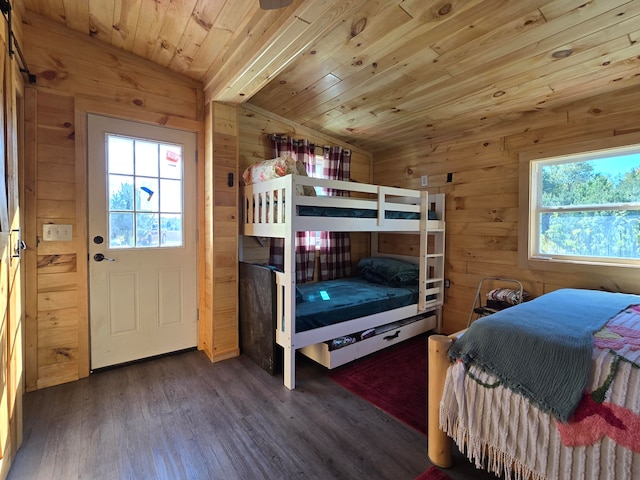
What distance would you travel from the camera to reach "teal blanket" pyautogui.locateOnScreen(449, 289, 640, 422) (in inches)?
41.6

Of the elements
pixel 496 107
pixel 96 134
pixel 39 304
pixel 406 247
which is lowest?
pixel 39 304

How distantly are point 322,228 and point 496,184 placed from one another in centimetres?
184

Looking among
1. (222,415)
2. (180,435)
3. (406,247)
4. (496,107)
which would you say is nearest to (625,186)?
(496,107)

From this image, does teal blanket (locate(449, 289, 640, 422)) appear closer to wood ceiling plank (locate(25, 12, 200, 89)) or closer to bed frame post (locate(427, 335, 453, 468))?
bed frame post (locate(427, 335, 453, 468))

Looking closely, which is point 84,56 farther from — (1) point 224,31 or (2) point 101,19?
(1) point 224,31

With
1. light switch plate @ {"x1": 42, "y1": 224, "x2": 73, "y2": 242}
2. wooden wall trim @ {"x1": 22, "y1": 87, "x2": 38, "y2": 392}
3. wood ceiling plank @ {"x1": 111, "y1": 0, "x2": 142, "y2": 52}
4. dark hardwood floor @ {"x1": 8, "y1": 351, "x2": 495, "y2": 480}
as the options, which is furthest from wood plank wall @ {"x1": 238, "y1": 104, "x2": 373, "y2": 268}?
wooden wall trim @ {"x1": 22, "y1": 87, "x2": 38, "y2": 392}

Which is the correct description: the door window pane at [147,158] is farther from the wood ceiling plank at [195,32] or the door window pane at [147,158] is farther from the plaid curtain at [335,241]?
the plaid curtain at [335,241]

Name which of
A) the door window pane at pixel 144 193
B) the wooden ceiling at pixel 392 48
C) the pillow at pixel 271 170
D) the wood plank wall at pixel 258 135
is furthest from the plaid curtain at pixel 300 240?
the door window pane at pixel 144 193

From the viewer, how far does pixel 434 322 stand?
3.24 m

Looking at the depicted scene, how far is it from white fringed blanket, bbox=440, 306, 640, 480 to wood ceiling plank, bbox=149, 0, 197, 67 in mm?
2427

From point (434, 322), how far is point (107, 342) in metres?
2.98

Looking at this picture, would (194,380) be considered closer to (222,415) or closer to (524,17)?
(222,415)

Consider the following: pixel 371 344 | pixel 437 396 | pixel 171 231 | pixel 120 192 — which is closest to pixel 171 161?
pixel 120 192

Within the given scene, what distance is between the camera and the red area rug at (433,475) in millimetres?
1378
